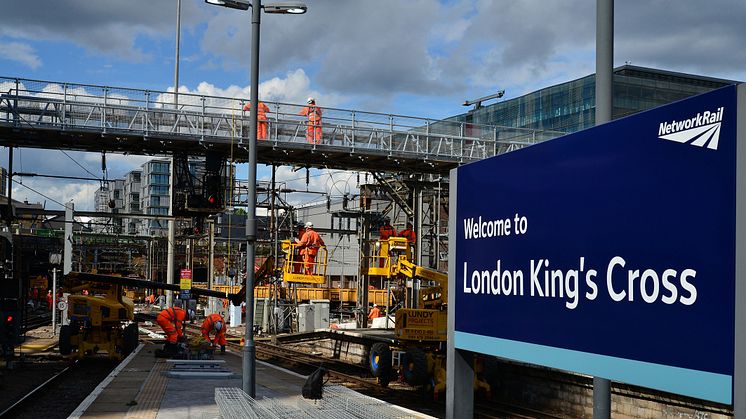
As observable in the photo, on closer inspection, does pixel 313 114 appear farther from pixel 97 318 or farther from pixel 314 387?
pixel 314 387

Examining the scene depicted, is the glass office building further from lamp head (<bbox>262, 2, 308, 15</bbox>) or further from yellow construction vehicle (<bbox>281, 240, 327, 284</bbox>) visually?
lamp head (<bbox>262, 2, 308, 15</bbox>)

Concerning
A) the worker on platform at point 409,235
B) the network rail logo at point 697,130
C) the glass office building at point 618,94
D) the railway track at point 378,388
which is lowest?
the railway track at point 378,388

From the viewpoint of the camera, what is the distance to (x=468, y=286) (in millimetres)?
7836

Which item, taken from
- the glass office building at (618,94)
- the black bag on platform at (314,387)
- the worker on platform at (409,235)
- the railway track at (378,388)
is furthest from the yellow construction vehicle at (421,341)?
the glass office building at (618,94)

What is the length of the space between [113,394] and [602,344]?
13.3 meters

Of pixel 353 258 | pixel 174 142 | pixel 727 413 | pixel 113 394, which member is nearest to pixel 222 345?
pixel 174 142

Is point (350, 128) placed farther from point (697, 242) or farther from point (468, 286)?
point (697, 242)

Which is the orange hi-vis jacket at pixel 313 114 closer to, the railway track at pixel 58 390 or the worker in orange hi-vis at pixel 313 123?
the worker in orange hi-vis at pixel 313 123

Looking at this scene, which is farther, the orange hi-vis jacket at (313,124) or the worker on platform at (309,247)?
the worker on platform at (309,247)

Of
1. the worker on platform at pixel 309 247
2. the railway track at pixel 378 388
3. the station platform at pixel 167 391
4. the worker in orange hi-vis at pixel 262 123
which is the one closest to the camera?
the station platform at pixel 167 391

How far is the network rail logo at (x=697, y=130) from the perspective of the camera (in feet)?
16.1

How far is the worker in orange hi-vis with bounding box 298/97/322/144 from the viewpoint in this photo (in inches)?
1116

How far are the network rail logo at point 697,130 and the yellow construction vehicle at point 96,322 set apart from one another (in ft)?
74.6

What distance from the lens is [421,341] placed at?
71.3 feet
